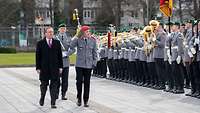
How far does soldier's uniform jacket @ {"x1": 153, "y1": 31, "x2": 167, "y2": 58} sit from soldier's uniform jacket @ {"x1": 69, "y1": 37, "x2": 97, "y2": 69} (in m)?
3.84

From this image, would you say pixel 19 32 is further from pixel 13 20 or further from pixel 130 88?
pixel 130 88

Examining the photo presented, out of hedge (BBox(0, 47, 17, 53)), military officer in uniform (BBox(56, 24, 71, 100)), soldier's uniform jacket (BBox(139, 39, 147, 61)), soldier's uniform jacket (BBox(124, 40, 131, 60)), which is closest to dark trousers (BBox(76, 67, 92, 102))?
military officer in uniform (BBox(56, 24, 71, 100))

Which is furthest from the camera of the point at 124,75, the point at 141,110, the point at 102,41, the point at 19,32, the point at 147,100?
the point at 19,32

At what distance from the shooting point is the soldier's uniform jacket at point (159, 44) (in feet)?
60.1

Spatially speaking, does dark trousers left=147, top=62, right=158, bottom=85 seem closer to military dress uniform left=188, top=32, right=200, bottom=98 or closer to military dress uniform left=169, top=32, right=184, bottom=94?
military dress uniform left=169, top=32, right=184, bottom=94

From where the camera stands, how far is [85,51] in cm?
1490

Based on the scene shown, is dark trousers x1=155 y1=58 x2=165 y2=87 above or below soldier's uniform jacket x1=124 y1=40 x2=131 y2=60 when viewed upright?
below

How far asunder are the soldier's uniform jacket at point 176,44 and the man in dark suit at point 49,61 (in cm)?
408

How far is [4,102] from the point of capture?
15.7m

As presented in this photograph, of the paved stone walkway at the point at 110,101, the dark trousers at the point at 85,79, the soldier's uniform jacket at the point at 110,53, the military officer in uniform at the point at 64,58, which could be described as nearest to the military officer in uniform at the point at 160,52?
the paved stone walkway at the point at 110,101

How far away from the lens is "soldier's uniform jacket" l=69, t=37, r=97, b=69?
14.8 meters

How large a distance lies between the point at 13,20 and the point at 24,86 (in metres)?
63.0

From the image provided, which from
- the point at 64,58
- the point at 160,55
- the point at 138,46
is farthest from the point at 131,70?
the point at 64,58

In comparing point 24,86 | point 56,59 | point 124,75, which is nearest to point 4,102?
point 56,59
